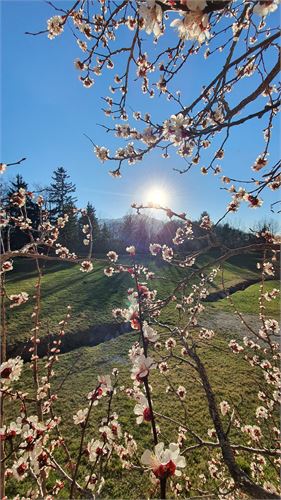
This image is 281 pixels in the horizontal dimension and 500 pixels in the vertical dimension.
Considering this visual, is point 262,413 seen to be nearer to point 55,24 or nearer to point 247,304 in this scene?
point 55,24

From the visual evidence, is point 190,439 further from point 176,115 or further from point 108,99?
point 108,99

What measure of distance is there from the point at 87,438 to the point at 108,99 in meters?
4.47

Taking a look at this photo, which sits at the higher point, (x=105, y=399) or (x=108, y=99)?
(x=108, y=99)

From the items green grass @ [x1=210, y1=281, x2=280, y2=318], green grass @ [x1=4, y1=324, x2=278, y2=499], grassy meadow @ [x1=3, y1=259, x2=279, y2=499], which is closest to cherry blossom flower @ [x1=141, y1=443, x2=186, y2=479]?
grassy meadow @ [x1=3, y1=259, x2=279, y2=499]

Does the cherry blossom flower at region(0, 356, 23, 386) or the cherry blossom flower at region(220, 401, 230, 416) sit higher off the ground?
→ the cherry blossom flower at region(0, 356, 23, 386)

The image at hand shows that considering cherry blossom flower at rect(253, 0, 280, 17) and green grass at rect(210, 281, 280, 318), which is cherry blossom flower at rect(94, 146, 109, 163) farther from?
green grass at rect(210, 281, 280, 318)

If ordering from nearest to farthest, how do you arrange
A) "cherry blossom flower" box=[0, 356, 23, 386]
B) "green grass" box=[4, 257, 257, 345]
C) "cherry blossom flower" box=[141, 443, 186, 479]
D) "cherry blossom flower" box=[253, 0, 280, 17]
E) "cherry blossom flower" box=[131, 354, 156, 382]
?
1. "cherry blossom flower" box=[141, 443, 186, 479]
2. "cherry blossom flower" box=[131, 354, 156, 382]
3. "cherry blossom flower" box=[253, 0, 280, 17]
4. "cherry blossom flower" box=[0, 356, 23, 386]
5. "green grass" box=[4, 257, 257, 345]

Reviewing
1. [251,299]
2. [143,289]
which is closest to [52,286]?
[251,299]

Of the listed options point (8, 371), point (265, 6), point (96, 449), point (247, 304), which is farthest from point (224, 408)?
point (247, 304)

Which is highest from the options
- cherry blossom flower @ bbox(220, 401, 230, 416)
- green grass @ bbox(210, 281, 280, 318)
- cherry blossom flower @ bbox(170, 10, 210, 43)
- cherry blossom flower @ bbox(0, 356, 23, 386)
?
cherry blossom flower @ bbox(170, 10, 210, 43)

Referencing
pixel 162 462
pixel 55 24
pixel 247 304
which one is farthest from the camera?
pixel 247 304

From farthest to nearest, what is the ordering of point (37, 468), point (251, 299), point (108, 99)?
point (251, 299) → point (108, 99) → point (37, 468)

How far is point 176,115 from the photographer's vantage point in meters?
1.83

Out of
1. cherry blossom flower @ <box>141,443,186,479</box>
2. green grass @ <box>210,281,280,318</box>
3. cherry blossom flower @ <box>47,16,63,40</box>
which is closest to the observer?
cherry blossom flower @ <box>141,443,186,479</box>
